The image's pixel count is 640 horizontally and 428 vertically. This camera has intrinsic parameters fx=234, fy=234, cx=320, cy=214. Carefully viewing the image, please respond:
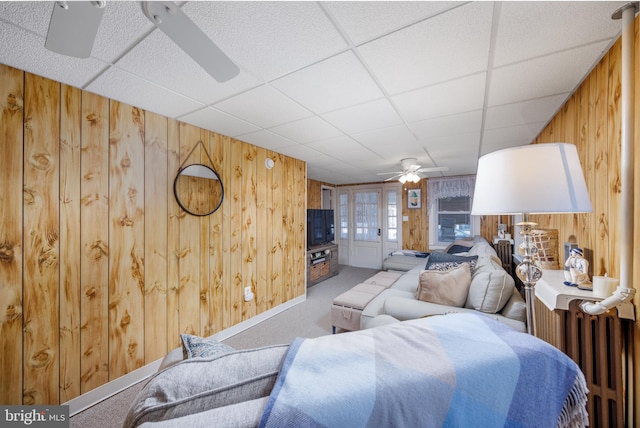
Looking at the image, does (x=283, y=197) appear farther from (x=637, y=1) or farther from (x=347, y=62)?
(x=637, y=1)

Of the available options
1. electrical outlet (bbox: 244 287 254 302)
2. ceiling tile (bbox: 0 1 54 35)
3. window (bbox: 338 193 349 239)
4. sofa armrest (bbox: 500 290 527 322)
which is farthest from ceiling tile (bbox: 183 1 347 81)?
window (bbox: 338 193 349 239)

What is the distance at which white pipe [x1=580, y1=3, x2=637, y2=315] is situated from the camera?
103 centimetres

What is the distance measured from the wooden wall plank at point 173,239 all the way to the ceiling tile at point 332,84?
1.26 metres

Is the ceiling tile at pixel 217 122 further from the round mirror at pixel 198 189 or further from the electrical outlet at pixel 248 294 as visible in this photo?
the electrical outlet at pixel 248 294

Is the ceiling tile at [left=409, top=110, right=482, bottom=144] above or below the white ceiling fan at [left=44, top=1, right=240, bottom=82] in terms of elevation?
above

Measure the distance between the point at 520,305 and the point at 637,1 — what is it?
69.1 inches

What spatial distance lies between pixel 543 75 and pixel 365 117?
1191 mm

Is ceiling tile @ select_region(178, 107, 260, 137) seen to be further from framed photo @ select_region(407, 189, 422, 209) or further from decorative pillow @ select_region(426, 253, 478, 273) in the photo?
framed photo @ select_region(407, 189, 422, 209)

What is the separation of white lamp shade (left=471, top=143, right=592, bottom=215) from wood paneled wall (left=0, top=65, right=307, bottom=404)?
2503 mm

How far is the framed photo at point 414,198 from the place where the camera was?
18.1 feet

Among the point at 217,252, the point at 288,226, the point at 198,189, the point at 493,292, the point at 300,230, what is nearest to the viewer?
the point at 493,292

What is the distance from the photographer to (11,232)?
1420 mm

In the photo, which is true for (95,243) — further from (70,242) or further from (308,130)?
(308,130)

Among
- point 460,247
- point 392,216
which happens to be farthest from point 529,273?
point 392,216
